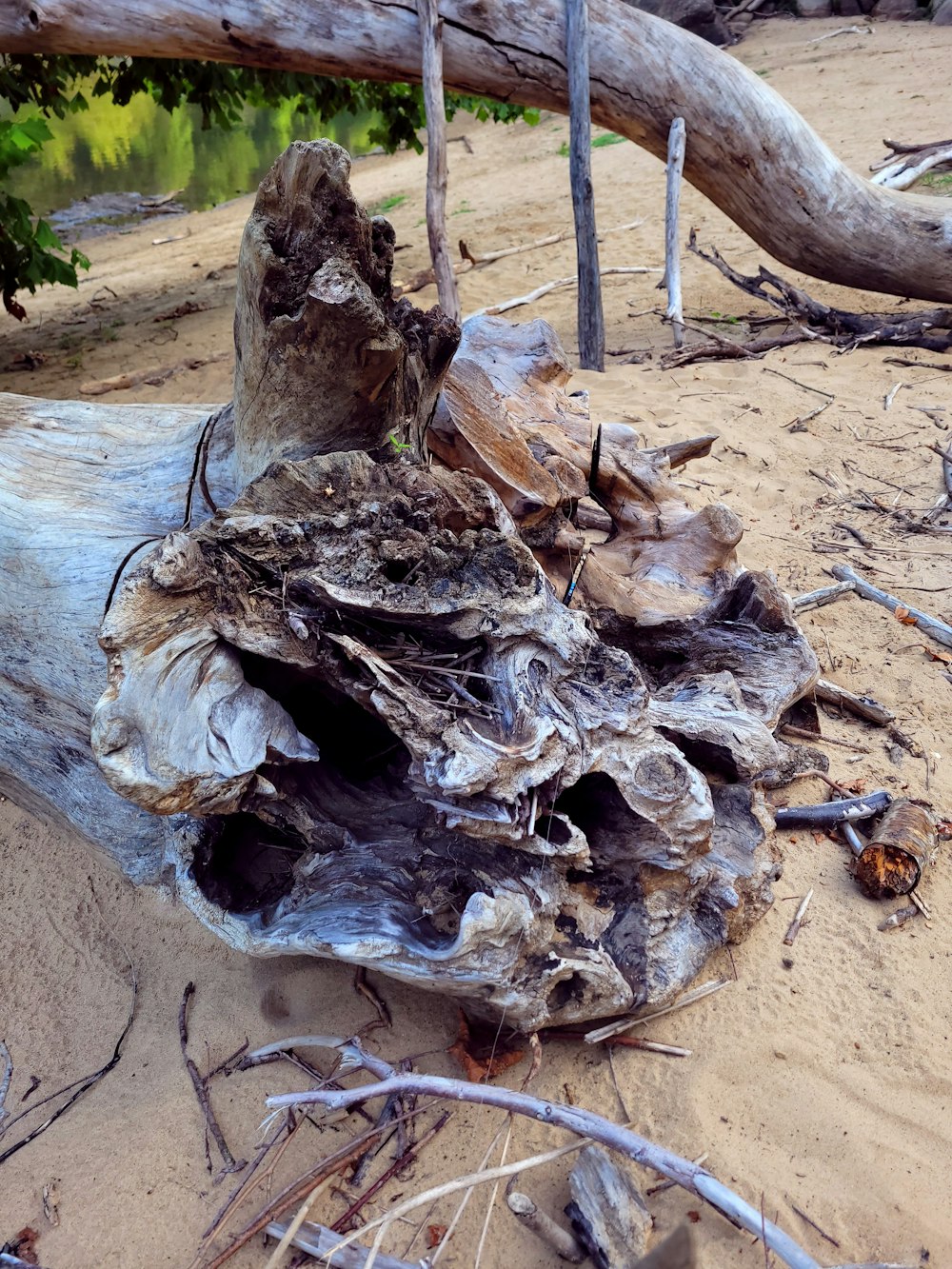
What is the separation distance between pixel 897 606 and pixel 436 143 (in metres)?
4.22

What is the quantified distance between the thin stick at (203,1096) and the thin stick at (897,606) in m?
2.75

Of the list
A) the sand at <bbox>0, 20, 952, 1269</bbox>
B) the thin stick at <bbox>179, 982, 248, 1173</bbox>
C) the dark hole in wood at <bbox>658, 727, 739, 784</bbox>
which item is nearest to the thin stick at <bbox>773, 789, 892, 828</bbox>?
the sand at <bbox>0, 20, 952, 1269</bbox>

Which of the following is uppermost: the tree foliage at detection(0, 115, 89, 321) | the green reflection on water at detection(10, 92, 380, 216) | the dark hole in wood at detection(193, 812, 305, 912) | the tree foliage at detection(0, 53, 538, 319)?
the tree foliage at detection(0, 53, 538, 319)

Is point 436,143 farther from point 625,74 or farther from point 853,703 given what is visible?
point 853,703

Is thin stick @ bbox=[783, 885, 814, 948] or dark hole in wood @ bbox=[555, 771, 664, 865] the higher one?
dark hole in wood @ bbox=[555, 771, 664, 865]

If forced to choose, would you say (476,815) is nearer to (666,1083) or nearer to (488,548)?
(488,548)

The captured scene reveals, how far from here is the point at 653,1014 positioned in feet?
6.82

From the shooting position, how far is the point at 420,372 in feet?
7.61

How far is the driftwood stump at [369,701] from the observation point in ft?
5.96

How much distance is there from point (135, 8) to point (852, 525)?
16.7 ft

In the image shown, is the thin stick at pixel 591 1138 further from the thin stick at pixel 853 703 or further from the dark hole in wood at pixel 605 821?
the thin stick at pixel 853 703

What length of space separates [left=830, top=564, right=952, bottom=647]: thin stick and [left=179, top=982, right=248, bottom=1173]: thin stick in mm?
2752

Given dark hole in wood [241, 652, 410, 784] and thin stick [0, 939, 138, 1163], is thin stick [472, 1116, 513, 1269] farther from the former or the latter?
thin stick [0, 939, 138, 1163]

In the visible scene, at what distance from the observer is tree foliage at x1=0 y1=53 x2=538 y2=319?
6035 millimetres
